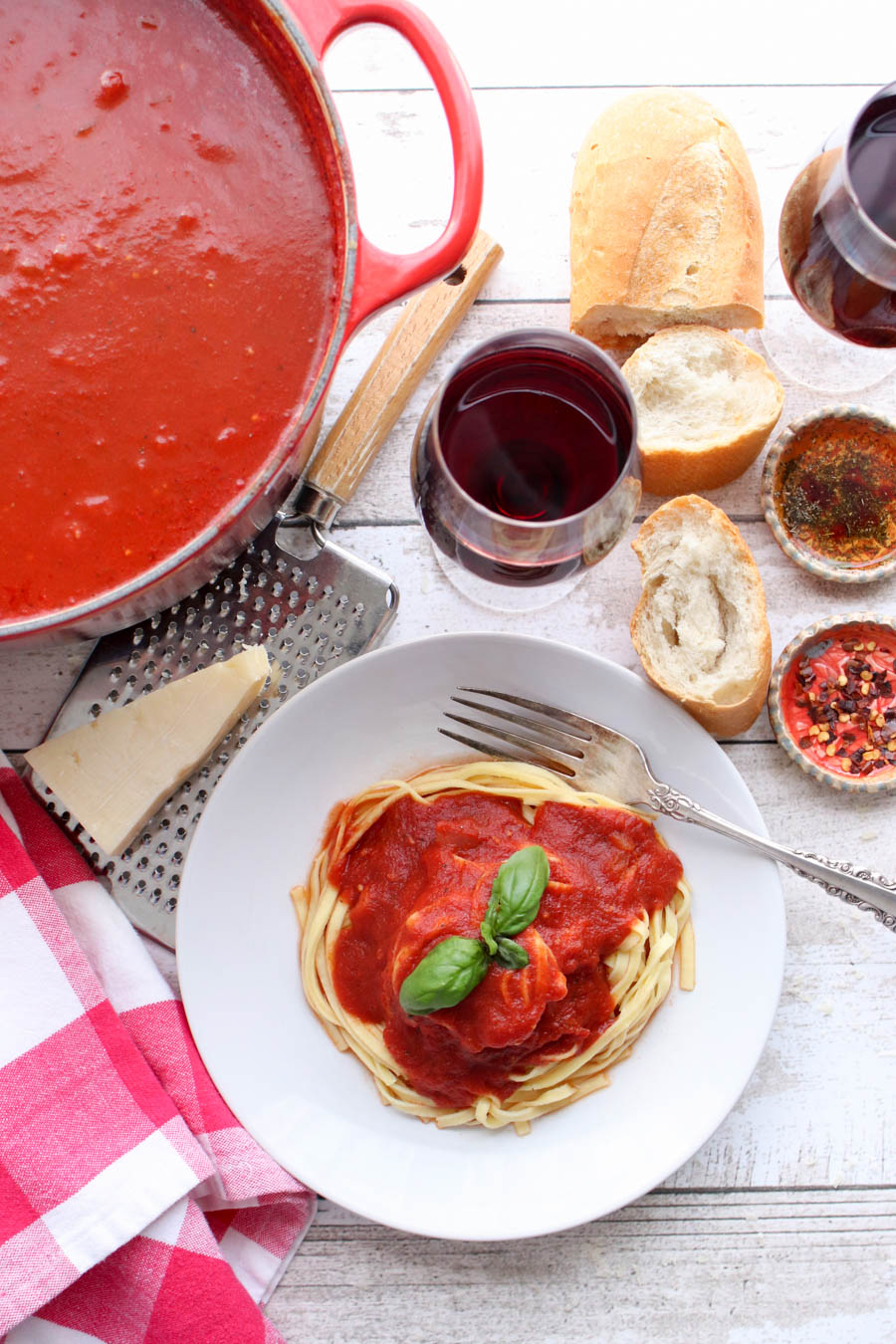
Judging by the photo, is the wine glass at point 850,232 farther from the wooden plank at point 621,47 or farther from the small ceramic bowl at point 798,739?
the small ceramic bowl at point 798,739

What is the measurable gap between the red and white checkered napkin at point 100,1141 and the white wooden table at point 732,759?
25 centimetres

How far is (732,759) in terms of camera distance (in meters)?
2.28

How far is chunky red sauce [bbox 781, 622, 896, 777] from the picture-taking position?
7.30 feet

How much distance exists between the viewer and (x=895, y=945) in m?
2.29

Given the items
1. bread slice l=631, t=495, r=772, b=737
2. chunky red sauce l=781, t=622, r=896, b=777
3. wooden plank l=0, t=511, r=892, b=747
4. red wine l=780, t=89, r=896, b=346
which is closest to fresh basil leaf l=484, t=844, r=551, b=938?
bread slice l=631, t=495, r=772, b=737

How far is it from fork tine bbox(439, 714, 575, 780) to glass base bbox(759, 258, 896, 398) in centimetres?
102

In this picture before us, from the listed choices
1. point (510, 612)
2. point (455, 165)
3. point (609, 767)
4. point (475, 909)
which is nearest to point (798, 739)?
point (609, 767)

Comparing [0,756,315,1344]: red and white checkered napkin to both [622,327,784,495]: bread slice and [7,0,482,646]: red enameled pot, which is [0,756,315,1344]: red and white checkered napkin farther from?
[622,327,784,495]: bread slice

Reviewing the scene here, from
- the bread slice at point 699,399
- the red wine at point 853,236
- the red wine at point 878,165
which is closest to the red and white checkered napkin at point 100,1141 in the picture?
the bread slice at point 699,399

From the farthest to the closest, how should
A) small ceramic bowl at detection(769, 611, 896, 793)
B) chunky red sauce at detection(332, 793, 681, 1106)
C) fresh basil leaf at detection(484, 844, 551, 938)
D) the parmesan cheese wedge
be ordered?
small ceramic bowl at detection(769, 611, 896, 793) → the parmesan cheese wedge → chunky red sauce at detection(332, 793, 681, 1106) → fresh basil leaf at detection(484, 844, 551, 938)

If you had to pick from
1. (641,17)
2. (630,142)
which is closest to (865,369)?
(630,142)

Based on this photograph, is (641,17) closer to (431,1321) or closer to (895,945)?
(895,945)

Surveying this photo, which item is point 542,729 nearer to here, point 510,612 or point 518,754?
point 518,754

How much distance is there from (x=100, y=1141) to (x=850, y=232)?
7.38 feet
